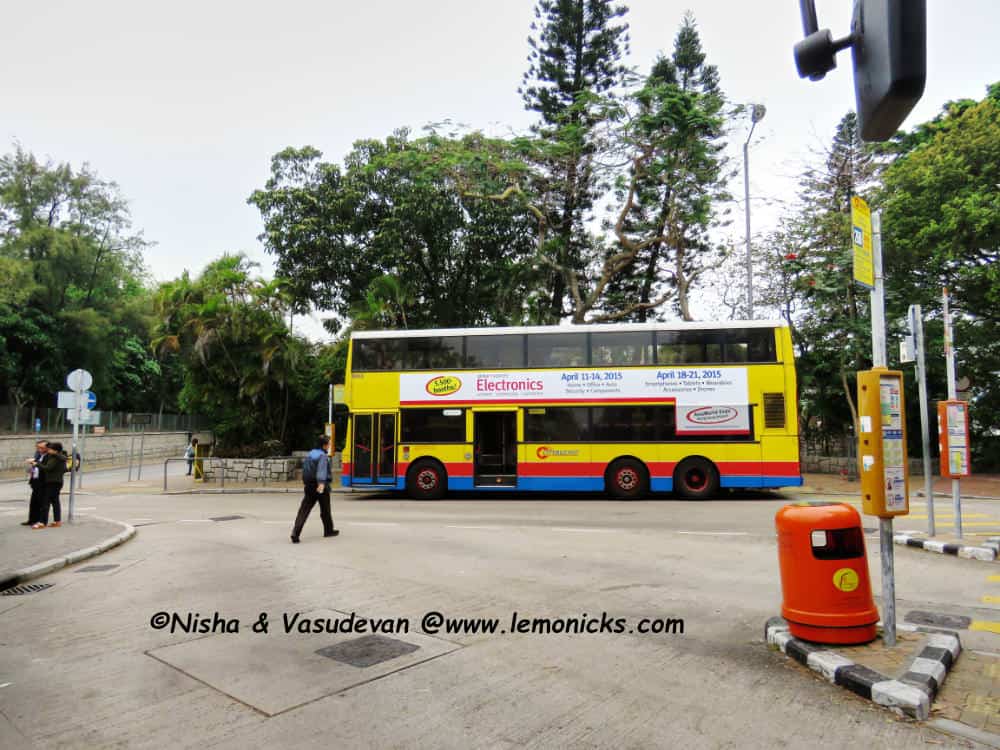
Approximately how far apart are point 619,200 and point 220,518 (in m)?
18.3

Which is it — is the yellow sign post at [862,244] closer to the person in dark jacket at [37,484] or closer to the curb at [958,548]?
the curb at [958,548]

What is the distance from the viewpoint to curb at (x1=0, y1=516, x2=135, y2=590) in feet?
26.9

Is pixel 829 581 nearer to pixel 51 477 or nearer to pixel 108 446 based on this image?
pixel 51 477

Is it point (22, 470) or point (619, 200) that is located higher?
point (619, 200)

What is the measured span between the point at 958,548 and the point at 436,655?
26.2ft

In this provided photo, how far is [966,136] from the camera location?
20.2m

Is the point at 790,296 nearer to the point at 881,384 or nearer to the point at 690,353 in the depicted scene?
the point at 690,353

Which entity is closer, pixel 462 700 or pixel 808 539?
pixel 462 700

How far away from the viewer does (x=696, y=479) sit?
17000mm

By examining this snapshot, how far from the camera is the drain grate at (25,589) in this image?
772 centimetres

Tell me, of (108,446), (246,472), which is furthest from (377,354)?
(108,446)

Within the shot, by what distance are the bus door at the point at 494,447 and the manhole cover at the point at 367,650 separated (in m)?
12.1

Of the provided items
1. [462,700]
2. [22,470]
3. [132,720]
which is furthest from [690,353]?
[22,470]

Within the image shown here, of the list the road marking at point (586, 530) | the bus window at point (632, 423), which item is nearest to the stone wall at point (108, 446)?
the bus window at point (632, 423)
